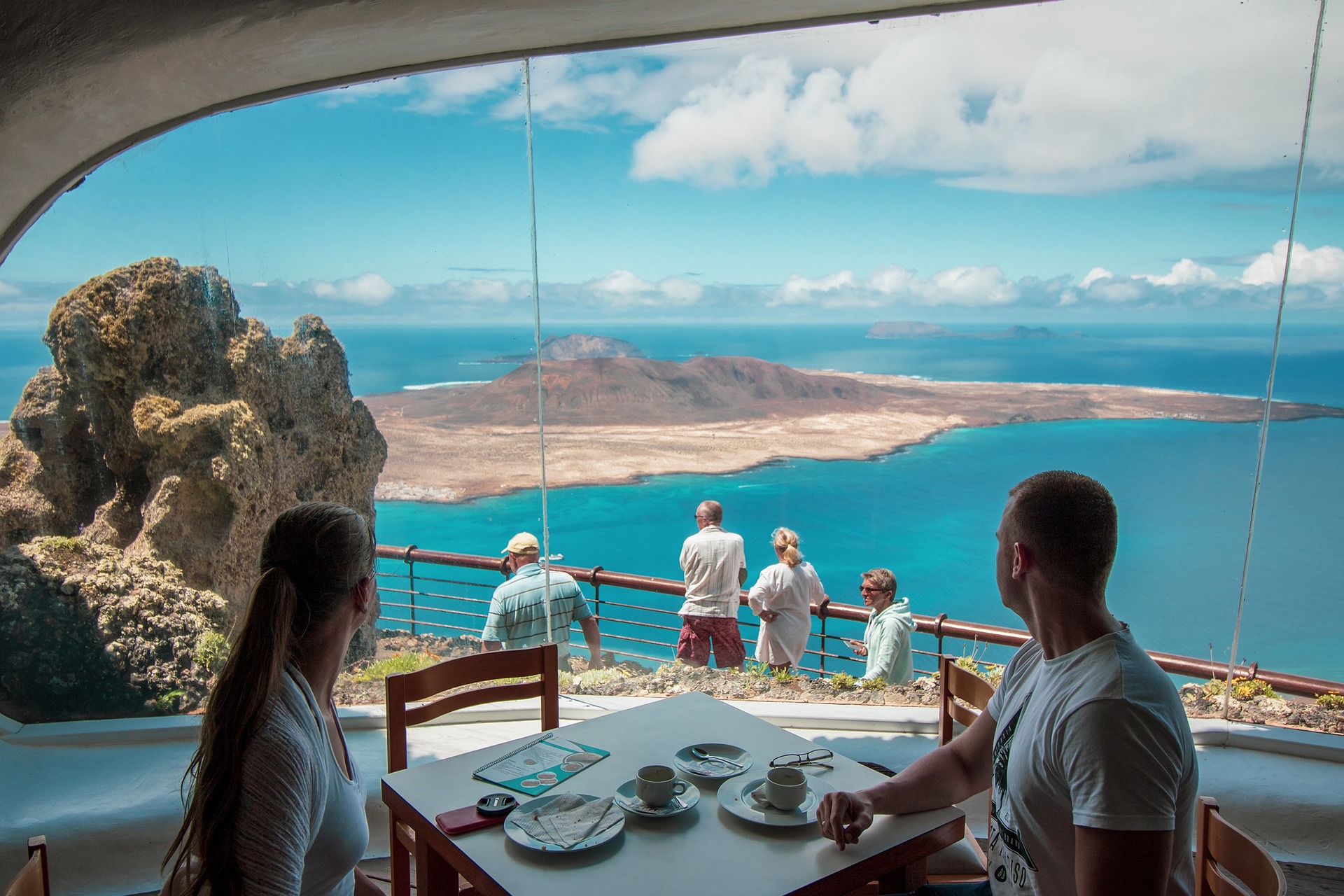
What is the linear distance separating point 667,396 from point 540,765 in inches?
96.6

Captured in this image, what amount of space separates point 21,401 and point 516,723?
2.52 m

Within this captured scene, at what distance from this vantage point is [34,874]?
1.27 m

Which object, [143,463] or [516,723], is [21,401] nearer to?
[143,463]

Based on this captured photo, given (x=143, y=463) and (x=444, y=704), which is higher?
(x=143, y=463)

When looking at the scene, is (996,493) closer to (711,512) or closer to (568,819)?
(711,512)

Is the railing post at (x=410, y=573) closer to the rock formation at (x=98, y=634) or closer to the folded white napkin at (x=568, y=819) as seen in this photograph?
the rock formation at (x=98, y=634)

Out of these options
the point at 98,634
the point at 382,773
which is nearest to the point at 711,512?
the point at 382,773

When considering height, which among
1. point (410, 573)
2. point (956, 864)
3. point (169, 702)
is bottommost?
point (169, 702)

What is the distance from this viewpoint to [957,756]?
164 cm

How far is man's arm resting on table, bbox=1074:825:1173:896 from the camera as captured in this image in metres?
1.13

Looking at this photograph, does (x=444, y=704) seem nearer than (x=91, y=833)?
Yes

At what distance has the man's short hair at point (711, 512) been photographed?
3939 mm

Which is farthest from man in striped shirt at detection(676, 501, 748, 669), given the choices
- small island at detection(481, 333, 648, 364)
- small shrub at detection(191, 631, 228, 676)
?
small shrub at detection(191, 631, 228, 676)

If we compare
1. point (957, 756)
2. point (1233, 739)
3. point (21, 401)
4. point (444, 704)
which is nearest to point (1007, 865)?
point (957, 756)
